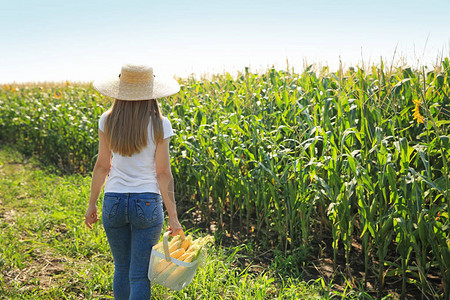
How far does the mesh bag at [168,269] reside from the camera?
2.25 metres

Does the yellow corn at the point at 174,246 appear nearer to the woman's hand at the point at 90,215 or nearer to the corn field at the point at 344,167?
the woman's hand at the point at 90,215

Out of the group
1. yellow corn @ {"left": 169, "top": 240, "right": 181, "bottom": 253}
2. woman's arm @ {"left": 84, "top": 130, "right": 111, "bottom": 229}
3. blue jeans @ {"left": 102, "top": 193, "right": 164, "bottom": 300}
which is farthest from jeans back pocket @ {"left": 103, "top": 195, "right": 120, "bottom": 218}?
yellow corn @ {"left": 169, "top": 240, "right": 181, "bottom": 253}

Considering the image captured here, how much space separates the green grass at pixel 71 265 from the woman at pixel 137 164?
45cm

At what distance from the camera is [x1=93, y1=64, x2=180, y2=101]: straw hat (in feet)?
7.51

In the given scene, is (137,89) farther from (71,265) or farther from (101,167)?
(71,265)

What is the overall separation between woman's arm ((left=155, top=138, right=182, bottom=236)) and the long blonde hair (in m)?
0.06

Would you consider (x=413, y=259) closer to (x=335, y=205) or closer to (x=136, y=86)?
(x=335, y=205)

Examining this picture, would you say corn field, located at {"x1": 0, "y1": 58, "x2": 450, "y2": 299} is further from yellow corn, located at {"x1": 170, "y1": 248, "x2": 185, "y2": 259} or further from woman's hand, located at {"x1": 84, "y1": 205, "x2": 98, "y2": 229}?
woman's hand, located at {"x1": 84, "y1": 205, "x2": 98, "y2": 229}

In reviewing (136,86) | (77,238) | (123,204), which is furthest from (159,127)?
(77,238)

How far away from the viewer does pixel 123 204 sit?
7.56ft

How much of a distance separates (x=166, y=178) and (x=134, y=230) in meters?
0.35

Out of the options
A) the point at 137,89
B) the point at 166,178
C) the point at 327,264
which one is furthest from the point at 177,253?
the point at 327,264

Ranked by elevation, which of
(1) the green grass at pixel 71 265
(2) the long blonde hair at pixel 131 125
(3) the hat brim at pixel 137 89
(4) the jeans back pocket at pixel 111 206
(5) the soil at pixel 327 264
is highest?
(3) the hat brim at pixel 137 89

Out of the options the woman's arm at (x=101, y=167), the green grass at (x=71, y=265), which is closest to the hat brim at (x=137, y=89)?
the woman's arm at (x=101, y=167)
